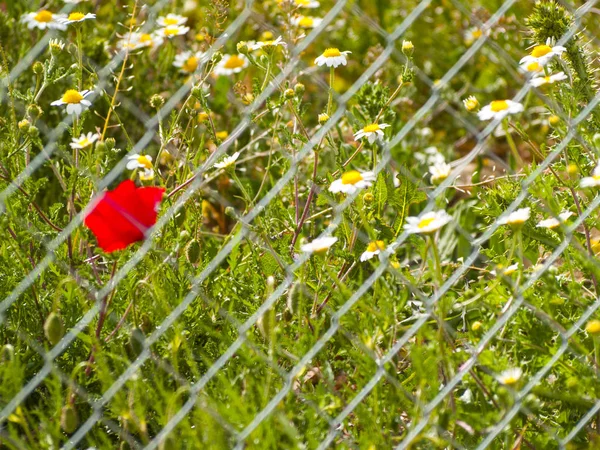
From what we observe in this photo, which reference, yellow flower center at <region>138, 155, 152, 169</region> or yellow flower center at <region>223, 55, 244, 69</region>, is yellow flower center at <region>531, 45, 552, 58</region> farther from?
yellow flower center at <region>223, 55, 244, 69</region>

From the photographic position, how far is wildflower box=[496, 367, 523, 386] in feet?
4.99

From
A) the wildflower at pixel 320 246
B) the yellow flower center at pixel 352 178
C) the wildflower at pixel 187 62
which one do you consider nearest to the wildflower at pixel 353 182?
the yellow flower center at pixel 352 178

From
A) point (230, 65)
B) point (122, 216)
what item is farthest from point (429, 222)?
point (230, 65)

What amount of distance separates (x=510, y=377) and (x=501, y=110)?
1.70 feet

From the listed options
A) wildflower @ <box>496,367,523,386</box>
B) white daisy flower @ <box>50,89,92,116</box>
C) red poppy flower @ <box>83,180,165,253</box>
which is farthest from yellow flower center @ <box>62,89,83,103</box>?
wildflower @ <box>496,367,523,386</box>

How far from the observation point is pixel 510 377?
1.53m

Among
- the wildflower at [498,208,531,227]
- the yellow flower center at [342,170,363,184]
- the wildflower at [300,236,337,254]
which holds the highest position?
the wildflower at [498,208,531,227]

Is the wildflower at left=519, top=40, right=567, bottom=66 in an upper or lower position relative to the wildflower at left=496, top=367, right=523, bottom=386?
upper

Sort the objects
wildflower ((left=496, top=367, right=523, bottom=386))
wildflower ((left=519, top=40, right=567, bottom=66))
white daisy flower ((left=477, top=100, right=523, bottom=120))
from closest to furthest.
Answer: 1. wildflower ((left=496, top=367, right=523, bottom=386))
2. white daisy flower ((left=477, top=100, right=523, bottom=120))
3. wildflower ((left=519, top=40, right=567, bottom=66))

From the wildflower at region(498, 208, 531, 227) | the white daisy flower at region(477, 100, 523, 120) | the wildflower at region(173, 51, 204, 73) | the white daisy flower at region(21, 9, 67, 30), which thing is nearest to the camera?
the wildflower at region(498, 208, 531, 227)

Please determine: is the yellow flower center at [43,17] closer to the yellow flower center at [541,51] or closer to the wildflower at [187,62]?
the wildflower at [187,62]

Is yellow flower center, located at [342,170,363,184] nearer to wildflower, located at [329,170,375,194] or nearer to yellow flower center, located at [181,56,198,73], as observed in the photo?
wildflower, located at [329,170,375,194]

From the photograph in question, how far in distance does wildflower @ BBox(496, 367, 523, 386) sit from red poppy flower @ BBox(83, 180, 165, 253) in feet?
2.22

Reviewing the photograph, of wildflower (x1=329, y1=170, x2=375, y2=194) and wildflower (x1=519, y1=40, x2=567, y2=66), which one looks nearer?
wildflower (x1=329, y1=170, x2=375, y2=194)
